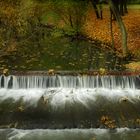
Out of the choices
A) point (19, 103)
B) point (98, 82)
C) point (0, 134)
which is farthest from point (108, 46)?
point (0, 134)

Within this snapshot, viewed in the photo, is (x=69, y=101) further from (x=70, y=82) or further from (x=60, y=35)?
(x=60, y=35)

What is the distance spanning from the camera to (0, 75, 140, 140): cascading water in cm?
1708

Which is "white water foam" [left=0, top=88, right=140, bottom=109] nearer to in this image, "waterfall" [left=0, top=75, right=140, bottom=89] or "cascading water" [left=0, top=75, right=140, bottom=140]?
"cascading water" [left=0, top=75, right=140, bottom=140]

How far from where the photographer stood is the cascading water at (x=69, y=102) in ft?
56.0

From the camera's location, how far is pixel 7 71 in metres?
20.4

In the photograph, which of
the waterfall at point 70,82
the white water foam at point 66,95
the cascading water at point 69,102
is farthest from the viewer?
the waterfall at point 70,82

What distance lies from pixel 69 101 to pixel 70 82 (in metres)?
1.49

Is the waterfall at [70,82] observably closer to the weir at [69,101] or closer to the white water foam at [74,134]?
the weir at [69,101]

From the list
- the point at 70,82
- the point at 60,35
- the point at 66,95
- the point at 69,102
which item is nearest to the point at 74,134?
the point at 69,102

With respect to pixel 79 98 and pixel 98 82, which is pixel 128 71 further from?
pixel 79 98

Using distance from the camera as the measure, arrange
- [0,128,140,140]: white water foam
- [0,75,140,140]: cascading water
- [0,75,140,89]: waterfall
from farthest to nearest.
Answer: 1. [0,75,140,89]: waterfall
2. [0,75,140,140]: cascading water
3. [0,128,140,140]: white water foam

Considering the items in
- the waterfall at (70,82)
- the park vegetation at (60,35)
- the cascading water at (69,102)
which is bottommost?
the cascading water at (69,102)

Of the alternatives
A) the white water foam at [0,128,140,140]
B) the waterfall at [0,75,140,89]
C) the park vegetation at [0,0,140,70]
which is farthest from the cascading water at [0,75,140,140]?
the park vegetation at [0,0,140,70]

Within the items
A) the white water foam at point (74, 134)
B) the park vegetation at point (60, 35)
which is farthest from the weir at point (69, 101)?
the park vegetation at point (60, 35)
